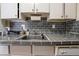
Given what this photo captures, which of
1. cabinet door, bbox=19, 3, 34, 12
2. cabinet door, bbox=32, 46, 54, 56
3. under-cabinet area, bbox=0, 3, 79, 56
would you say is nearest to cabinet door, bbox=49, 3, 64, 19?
under-cabinet area, bbox=0, 3, 79, 56

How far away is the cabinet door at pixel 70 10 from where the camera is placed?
9.03 feet

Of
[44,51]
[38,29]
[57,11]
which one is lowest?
[44,51]

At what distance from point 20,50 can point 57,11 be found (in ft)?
3.77

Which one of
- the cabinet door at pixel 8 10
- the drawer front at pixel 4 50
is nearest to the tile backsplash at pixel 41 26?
the cabinet door at pixel 8 10

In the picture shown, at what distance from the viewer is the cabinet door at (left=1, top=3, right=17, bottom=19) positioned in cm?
273

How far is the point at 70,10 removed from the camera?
277 centimetres

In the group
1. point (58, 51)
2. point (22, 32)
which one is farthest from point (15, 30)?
point (58, 51)

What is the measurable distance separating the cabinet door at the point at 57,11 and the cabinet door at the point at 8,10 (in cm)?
70

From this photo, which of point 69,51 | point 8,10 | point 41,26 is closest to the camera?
point 69,51

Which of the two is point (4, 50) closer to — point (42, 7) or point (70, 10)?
point (42, 7)

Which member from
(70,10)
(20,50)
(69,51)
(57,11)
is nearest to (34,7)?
(57,11)

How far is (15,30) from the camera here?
3.14 metres

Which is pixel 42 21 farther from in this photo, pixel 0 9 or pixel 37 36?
pixel 0 9

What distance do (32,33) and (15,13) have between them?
647 mm
